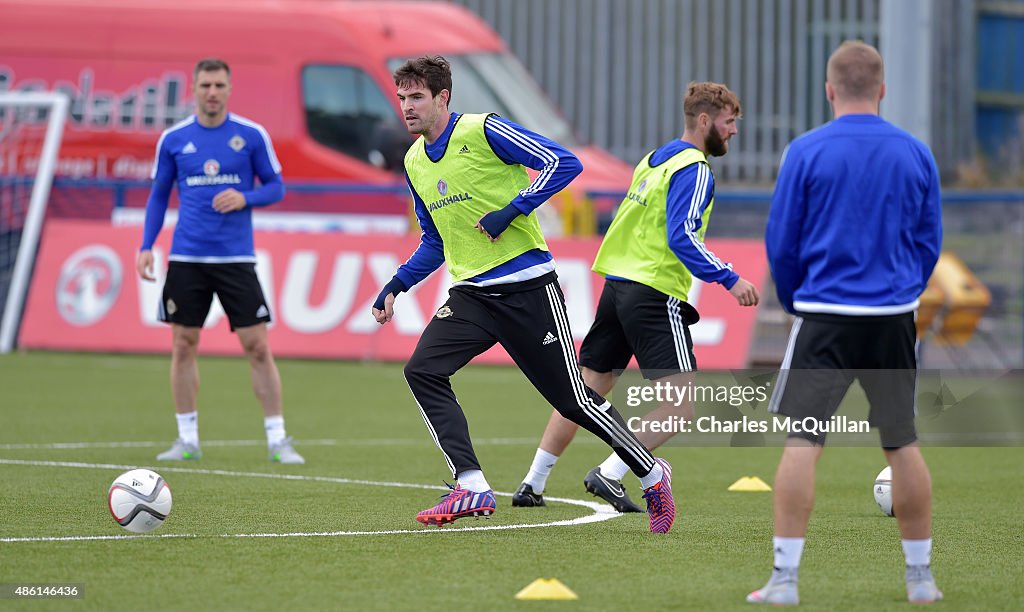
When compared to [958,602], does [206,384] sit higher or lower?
lower

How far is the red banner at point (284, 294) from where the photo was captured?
17625 mm

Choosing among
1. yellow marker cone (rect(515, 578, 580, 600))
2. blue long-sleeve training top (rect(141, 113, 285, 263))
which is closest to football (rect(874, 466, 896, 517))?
yellow marker cone (rect(515, 578, 580, 600))

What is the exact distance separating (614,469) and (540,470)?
388 mm

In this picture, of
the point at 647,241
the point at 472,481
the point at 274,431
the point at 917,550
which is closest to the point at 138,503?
the point at 472,481

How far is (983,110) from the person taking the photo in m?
33.5

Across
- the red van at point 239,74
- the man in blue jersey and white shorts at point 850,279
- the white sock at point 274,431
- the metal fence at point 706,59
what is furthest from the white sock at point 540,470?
the metal fence at point 706,59

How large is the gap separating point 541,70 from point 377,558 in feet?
85.8

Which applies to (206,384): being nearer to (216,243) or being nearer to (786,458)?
(216,243)

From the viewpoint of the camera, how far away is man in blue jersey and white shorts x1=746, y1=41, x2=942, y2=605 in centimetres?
589

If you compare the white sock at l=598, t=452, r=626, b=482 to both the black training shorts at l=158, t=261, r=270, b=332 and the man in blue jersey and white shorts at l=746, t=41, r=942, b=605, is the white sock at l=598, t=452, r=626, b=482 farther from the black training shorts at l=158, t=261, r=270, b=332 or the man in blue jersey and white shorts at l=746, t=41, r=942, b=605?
the black training shorts at l=158, t=261, r=270, b=332

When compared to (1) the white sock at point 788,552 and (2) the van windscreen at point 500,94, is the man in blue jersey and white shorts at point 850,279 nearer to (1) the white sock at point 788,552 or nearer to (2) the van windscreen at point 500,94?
(1) the white sock at point 788,552

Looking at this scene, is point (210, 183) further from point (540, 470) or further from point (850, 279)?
point (850, 279)

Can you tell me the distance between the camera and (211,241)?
1040 cm

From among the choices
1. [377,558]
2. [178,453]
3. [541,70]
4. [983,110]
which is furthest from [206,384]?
[983,110]
